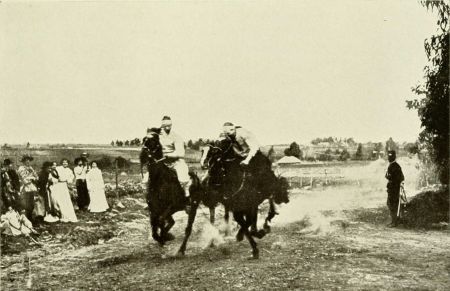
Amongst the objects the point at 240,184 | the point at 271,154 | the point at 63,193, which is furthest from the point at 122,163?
the point at 271,154

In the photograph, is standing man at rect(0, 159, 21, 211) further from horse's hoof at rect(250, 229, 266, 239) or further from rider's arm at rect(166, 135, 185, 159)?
horse's hoof at rect(250, 229, 266, 239)

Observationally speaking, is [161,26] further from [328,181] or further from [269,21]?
[328,181]

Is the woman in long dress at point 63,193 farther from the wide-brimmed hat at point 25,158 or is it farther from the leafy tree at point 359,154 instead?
the leafy tree at point 359,154

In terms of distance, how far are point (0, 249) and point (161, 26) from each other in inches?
151

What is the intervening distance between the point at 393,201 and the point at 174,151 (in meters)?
3.52

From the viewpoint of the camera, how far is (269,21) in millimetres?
6941

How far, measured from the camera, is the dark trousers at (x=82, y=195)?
7605 millimetres

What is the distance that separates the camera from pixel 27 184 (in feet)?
24.0

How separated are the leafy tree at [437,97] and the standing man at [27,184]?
5721mm

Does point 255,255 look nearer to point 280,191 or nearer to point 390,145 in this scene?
point 280,191

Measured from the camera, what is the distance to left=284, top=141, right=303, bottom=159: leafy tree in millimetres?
6984

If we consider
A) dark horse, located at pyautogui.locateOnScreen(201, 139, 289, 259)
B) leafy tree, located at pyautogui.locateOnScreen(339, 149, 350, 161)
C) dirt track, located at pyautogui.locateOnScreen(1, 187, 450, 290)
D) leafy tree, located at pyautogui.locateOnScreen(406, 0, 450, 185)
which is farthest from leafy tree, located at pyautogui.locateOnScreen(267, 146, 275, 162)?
leafy tree, located at pyautogui.locateOnScreen(406, 0, 450, 185)

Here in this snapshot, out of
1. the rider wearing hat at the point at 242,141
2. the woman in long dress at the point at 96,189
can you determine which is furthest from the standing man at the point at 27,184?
the rider wearing hat at the point at 242,141

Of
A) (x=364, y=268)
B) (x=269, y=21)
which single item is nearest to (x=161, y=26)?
(x=269, y=21)
